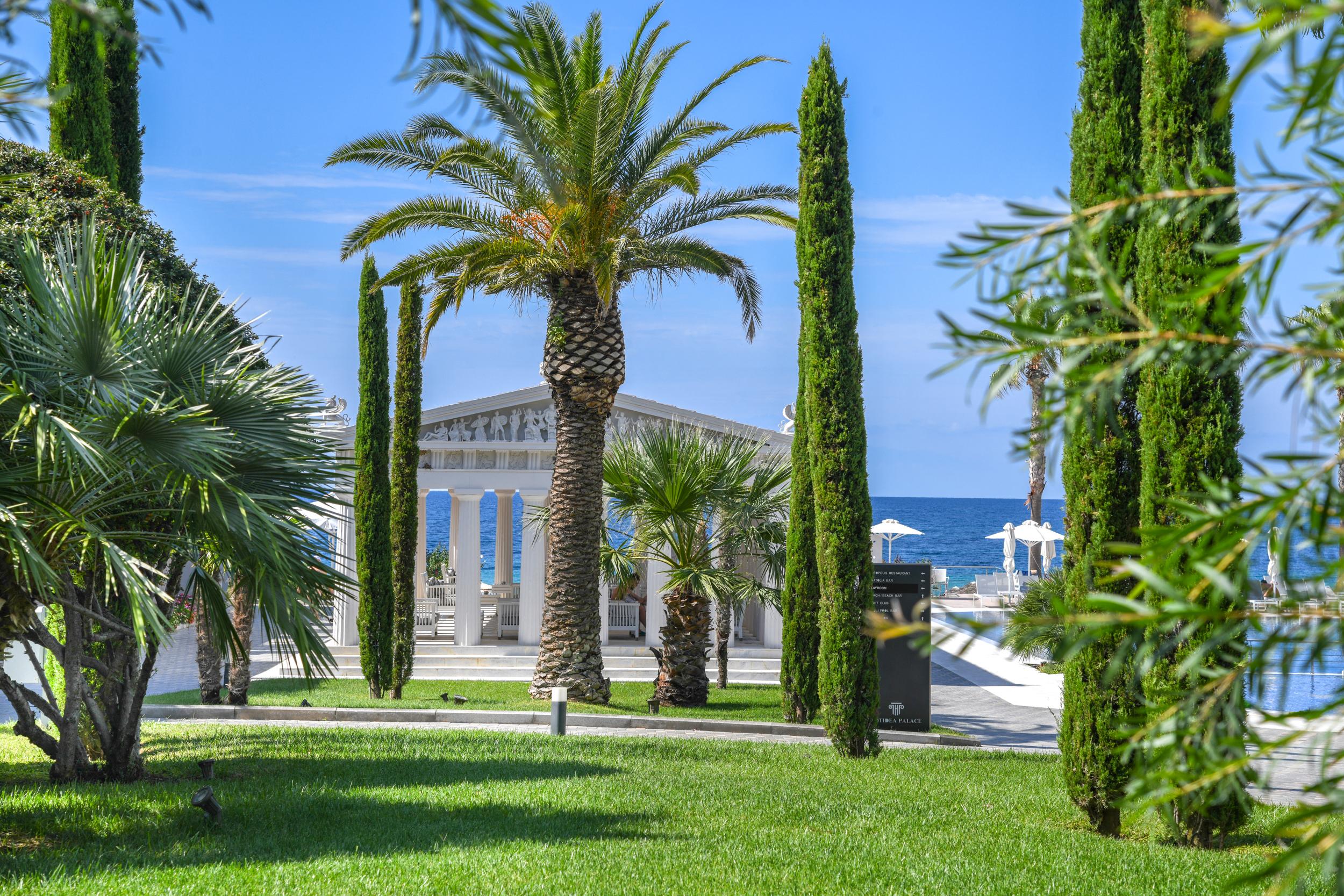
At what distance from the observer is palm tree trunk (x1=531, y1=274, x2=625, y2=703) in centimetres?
1712

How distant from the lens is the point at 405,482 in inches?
802

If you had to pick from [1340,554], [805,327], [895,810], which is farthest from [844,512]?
[1340,554]

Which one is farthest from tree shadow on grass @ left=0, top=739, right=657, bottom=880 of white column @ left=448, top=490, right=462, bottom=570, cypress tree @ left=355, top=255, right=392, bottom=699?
white column @ left=448, top=490, right=462, bottom=570

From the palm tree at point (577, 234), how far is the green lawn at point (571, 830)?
5.54 meters

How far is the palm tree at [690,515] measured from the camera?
1838 cm

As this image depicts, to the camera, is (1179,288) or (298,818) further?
(298,818)

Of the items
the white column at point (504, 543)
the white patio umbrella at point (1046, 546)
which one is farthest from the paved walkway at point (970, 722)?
the white patio umbrella at point (1046, 546)

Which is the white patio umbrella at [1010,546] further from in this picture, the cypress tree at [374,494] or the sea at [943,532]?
the cypress tree at [374,494]

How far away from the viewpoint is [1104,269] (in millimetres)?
1567

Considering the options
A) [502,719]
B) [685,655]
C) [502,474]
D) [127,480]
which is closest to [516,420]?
[502,474]

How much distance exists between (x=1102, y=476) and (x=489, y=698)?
559 inches

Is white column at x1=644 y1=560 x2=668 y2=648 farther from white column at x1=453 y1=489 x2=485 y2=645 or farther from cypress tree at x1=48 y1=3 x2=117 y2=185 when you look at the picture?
cypress tree at x1=48 y1=3 x2=117 y2=185

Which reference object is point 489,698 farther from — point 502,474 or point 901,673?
point 502,474

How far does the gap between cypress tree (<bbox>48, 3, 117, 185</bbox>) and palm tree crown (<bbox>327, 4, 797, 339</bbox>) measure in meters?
3.22
